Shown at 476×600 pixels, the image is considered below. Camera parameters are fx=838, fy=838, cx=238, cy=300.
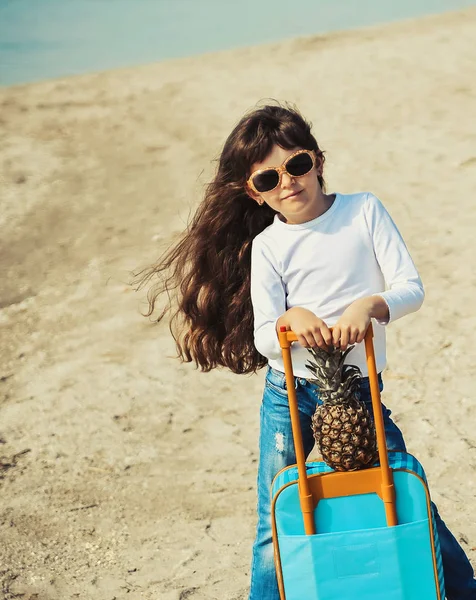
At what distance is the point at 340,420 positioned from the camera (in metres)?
2.47

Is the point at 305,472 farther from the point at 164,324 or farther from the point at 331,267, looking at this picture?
the point at 164,324

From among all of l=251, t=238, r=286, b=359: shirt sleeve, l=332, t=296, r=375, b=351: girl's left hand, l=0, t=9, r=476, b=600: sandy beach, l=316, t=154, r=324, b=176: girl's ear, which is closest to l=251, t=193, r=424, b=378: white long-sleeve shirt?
l=251, t=238, r=286, b=359: shirt sleeve

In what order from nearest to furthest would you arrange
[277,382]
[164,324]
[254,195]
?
[277,382]
[254,195]
[164,324]

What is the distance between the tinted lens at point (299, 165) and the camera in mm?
2695

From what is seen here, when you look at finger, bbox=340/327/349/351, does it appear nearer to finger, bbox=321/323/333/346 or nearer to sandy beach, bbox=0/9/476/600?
finger, bbox=321/323/333/346

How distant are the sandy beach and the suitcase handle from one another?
4.94 ft

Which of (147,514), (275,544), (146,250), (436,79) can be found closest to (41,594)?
(147,514)

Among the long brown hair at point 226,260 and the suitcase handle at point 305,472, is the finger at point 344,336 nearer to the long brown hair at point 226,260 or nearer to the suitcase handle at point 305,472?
the suitcase handle at point 305,472

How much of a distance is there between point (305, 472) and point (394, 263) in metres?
0.73

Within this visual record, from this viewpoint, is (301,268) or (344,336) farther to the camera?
(301,268)

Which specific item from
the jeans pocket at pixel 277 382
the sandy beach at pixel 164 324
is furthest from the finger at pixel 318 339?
the sandy beach at pixel 164 324

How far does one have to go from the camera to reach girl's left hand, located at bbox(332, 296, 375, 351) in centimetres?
239

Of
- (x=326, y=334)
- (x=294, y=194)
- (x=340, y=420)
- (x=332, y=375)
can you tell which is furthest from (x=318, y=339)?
(x=294, y=194)

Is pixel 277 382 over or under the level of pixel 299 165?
under
